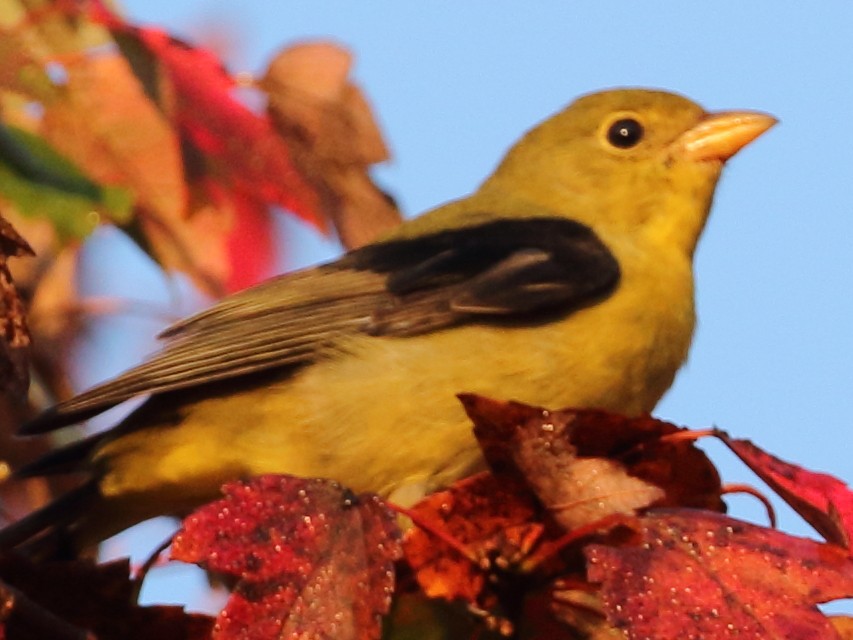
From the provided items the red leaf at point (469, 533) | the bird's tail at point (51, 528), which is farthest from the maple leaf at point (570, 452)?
the bird's tail at point (51, 528)

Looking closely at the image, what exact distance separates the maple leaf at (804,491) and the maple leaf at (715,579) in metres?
0.07

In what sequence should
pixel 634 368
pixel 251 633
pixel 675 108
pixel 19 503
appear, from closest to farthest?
1. pixel 251 633
2. pixel 634 368
3. pixel 19 503
4. pixel 675 108

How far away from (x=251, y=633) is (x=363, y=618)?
13 cm

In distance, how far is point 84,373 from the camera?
407 cm

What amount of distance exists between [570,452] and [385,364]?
130 centimetres

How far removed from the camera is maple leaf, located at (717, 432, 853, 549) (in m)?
2.04

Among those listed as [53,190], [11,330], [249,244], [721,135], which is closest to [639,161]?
[721,135]

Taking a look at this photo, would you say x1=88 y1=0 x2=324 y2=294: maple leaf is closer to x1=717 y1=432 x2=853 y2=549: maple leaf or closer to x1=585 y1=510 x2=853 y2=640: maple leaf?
x1=717 y1=432 x2=853 y2=549: maple leaf

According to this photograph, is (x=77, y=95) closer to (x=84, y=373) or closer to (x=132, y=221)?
(x=132, y=221)

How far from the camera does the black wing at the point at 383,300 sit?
333 cm

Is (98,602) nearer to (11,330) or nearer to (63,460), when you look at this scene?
(11,330)

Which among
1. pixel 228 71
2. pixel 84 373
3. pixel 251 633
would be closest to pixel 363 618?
pixel 251 633

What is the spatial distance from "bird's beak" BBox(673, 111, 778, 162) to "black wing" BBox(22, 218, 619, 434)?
16.2 inches

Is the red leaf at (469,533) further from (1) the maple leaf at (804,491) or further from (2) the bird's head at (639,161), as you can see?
(2) the bird's head at (639,161)
